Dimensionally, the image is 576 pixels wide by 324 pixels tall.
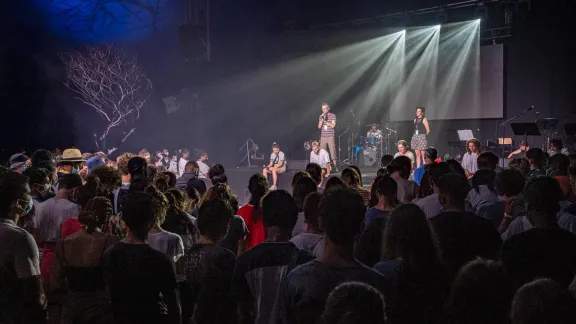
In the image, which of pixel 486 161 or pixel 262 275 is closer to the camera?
pixel 262 275

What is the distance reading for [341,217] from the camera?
8.54 ft

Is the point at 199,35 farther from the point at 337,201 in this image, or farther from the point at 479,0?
the point at 337,201

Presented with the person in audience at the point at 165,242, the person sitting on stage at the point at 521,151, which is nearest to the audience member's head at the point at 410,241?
the person in audience at the point at 165,242

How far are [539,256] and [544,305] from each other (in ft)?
5.78

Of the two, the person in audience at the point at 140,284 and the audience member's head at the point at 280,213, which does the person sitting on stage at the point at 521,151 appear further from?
the person in audience at the point at 140,284

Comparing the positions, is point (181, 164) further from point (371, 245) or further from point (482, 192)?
point (371, 245)

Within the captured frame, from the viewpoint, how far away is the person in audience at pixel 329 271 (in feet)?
8.10

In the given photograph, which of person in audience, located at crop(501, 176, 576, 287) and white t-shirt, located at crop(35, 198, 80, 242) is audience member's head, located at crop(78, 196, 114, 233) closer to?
white t-shirt, located at crop(35, 198, 80, 242)

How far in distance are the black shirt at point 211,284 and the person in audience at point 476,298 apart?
1720 mm

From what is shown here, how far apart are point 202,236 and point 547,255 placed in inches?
77.7

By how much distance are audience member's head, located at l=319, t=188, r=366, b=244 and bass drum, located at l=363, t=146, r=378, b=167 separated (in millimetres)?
16492

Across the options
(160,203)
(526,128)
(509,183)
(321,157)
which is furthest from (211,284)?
(321,157)

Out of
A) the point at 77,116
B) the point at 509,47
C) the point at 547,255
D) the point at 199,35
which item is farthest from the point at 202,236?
the point at 77,116

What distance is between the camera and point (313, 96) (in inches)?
849
